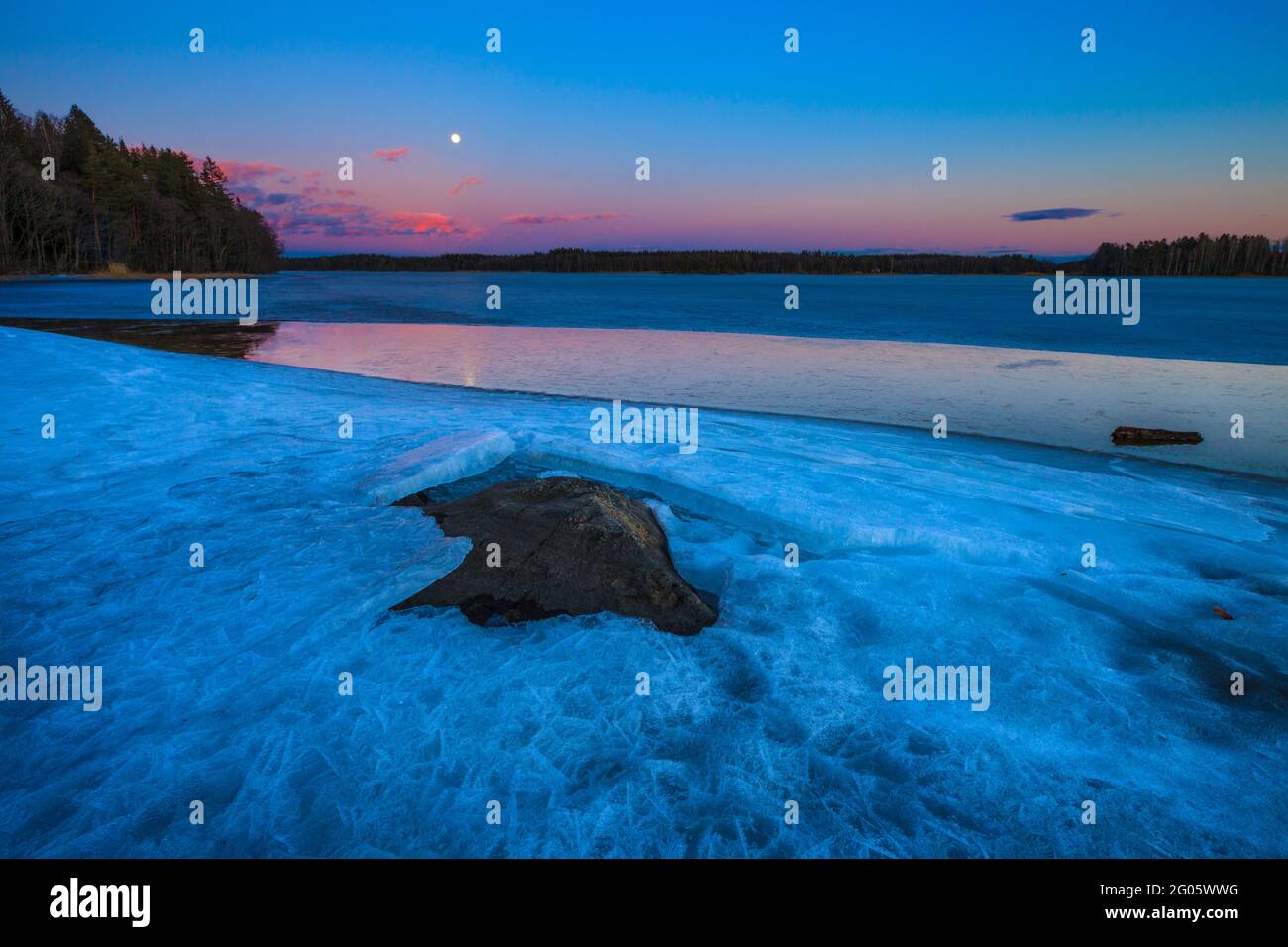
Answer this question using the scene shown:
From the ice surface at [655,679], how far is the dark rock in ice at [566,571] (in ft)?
0.64

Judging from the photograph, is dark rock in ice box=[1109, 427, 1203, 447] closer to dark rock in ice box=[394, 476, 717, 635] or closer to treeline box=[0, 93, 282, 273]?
dark rock in ice box=[394, 476, 717, 635]

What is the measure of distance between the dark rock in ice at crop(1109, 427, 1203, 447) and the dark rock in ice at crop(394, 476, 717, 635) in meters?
9.24

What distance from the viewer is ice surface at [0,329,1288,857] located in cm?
315

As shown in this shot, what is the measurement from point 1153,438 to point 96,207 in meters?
85.9

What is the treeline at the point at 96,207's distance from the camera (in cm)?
6006

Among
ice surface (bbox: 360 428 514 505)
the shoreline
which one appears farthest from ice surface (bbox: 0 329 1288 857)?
the shoreline

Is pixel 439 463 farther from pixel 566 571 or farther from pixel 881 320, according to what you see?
pixel 881 320

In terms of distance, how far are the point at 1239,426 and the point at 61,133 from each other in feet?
361

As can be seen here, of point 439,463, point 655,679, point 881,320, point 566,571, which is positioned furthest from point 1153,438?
point 881,320

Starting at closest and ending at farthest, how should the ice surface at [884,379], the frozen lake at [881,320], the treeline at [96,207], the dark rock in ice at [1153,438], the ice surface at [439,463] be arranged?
the ice surface at [439,463] → the dark rock in ice at [1153,438] → the ice surface at [884,379] → the frozen lake at [881,320] → the treeline at [96,207]

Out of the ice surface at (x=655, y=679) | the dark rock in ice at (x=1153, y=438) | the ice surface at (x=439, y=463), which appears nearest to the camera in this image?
the ice surface at (x=655, y=679)

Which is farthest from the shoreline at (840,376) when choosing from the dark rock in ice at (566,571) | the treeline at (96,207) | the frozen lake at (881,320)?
the treeline at (96,207)

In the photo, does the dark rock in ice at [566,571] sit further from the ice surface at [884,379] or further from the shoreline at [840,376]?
the ice surface at [884,379]
